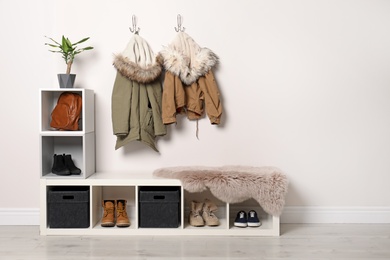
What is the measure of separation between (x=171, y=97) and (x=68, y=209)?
1107 mm

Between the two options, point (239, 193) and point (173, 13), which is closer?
point (239, 193)

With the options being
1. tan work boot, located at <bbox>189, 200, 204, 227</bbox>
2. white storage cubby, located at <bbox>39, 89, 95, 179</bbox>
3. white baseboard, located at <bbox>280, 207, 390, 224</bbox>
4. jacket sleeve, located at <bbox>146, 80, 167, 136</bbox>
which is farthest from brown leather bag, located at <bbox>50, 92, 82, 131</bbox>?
white baseboard, located at <bbox>280, 207, 390, 224</bbox>

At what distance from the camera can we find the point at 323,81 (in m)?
3.92

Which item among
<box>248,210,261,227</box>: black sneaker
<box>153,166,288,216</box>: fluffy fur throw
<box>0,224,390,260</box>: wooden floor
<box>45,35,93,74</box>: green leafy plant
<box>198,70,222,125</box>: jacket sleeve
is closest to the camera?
<box>0,224,390,260</box>: wooden floor

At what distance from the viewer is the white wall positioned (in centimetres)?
389

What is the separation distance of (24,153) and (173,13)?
1.62m

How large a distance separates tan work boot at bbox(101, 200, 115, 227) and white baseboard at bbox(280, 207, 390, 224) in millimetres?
1327

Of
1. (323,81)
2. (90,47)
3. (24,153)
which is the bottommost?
(24,153)

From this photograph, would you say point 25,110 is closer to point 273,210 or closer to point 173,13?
point 173,13

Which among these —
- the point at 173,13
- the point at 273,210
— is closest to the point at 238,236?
the point at 273,210

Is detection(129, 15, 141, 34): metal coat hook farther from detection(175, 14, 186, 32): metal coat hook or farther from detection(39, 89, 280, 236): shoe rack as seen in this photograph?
detection(39, 89, 280, 236): shoe rack

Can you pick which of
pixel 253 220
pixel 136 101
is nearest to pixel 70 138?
pixel 136 101

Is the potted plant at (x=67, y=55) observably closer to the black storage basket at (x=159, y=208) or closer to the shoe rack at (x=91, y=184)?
the shoe rack at (x=91, y=184)

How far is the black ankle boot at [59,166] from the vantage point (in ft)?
11.8
